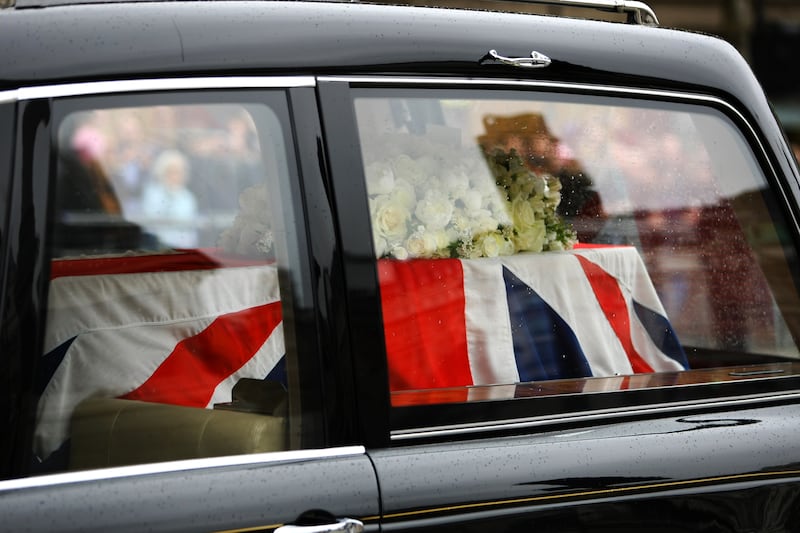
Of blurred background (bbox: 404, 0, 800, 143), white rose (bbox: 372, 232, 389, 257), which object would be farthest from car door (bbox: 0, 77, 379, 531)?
blurred background (bbox: 404, 0, 800, 143)

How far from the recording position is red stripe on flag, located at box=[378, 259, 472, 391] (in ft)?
6.45

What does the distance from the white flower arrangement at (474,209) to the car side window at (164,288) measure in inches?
13.3

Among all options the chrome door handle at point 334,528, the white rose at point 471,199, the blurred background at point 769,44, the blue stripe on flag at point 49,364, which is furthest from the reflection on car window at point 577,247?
the blurred background at point 769,44

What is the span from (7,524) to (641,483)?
108 cm

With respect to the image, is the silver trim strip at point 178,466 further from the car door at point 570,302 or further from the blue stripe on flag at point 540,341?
the blue stripe on flag at point 540,341

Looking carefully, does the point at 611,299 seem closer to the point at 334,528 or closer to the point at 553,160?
the point at 553,160

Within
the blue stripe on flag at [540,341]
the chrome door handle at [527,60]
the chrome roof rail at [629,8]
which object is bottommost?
the blue stripe on flag at [540,341]

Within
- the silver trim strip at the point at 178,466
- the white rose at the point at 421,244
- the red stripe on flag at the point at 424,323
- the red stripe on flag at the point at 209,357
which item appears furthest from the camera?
the white rose at the point at 421,244

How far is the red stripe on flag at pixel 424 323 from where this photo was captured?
1967 mm

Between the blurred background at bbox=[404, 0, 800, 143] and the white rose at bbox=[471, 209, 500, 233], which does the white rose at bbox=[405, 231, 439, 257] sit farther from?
the blurred background at bbox=[404, 0, 800, 143]

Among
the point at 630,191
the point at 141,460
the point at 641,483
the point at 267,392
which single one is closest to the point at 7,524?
the point at 141,460

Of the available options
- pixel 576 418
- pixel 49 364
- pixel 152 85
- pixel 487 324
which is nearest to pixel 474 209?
pixel 487 324

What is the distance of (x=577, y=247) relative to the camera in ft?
7.75

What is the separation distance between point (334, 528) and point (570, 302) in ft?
2.69
